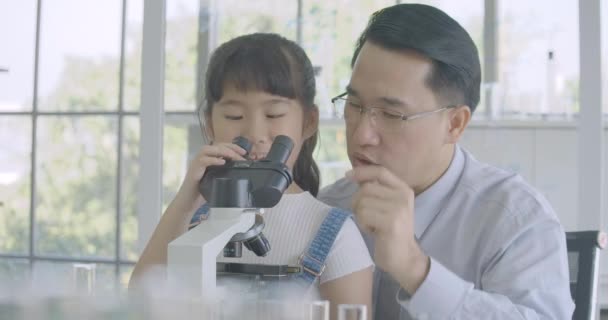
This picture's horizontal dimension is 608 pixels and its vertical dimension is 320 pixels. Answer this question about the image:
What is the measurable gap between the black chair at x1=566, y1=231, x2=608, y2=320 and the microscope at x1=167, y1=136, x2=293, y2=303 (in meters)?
0.84

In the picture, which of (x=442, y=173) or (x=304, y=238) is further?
(x=442, y=173)

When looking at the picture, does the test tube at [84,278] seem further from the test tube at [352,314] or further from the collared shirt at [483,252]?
the collared shirt at [483,252]

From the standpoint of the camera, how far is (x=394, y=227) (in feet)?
3.49

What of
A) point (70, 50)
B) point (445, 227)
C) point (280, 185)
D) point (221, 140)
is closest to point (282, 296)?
point (280, 185)

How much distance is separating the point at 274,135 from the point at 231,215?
646mm

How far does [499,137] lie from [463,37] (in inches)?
65.1

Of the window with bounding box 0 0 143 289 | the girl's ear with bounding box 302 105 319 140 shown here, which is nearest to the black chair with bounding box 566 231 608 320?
the girl's ear with bounding box 302 105 319 140

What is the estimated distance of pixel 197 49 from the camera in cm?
313

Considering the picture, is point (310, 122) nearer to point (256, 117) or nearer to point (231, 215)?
point (256, 117)

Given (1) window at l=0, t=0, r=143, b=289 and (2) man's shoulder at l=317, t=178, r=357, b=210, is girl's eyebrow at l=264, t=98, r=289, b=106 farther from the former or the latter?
(1) window at l=0, t=0, r=143, b=289

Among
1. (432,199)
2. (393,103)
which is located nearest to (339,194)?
(432,199)

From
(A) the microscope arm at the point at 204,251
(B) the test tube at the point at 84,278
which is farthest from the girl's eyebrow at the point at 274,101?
(B) the test tube at the point at 84,278

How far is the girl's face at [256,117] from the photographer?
4.13ft

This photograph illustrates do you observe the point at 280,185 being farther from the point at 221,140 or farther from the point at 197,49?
the point at 197,49
